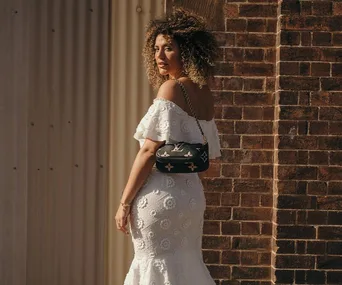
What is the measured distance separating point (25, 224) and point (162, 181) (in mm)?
2190

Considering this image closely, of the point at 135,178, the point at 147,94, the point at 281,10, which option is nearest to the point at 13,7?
the point at 147,94

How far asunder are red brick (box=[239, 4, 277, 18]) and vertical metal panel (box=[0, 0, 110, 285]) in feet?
3.62

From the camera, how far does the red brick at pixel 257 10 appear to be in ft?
18.6

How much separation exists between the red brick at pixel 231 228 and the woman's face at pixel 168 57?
1.48m

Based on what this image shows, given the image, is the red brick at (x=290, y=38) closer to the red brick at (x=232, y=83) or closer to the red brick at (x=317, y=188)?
the red brick at (x=232, y=83)

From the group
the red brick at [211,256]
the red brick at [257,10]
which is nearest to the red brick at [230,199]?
the red brick at [211,256]

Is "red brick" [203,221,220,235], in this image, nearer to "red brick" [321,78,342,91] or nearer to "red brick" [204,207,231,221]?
"red brick" [204,207,231,221]

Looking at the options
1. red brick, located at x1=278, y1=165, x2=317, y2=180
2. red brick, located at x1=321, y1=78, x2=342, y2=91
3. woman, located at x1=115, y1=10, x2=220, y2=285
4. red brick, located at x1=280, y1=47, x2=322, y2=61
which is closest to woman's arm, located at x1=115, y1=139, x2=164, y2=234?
woman, located at x1=115, y1=10, x2=220, y2=285

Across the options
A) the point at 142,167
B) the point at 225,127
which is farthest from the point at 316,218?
the point at 142,167

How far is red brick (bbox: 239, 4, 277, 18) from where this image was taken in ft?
18.6

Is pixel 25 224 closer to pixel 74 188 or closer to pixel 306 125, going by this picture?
pixel 74 188

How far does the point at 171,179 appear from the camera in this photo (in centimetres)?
443

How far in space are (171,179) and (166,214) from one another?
0.63ft

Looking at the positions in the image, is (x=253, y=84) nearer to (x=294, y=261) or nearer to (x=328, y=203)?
(x=328, y=203)
